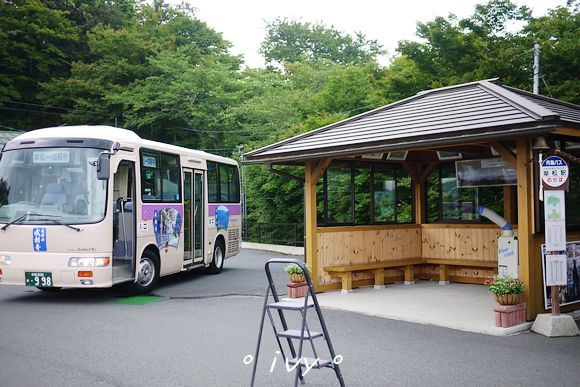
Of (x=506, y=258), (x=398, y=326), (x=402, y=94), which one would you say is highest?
(x=402, y=94)

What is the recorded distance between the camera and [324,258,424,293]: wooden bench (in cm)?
1201

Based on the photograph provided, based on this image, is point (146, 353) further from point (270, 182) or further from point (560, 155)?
point (270, 182)

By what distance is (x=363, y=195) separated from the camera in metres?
14.0

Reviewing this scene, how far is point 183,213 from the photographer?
14.0 metres

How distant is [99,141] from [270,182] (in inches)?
531

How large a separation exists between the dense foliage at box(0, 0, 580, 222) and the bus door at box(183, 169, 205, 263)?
8.31m

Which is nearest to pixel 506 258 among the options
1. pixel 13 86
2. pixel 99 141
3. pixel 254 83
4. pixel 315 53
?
pixel 99 141

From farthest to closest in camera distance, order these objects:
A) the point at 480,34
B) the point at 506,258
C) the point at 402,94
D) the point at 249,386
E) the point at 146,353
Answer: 1. the point at 402,94
2. the point at 480,34
3. the point at 506,258
4. the point at 146,353
5. the point at 249,386

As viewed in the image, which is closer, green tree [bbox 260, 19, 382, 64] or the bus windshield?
the bus windshield

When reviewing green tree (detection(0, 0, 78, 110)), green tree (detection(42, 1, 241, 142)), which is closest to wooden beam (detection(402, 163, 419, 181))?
green tree (detection(42, 1, 241, 142))

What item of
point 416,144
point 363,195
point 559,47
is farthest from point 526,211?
point 559,47

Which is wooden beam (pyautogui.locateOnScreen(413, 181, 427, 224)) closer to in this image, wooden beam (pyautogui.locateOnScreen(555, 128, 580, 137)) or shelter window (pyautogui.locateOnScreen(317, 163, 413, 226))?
shelter window (pyautogui.locateOnScreen(317, 163, 413, 226))

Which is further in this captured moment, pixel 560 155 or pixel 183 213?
pixel 183 213

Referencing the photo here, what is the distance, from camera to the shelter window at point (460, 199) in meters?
13.1
